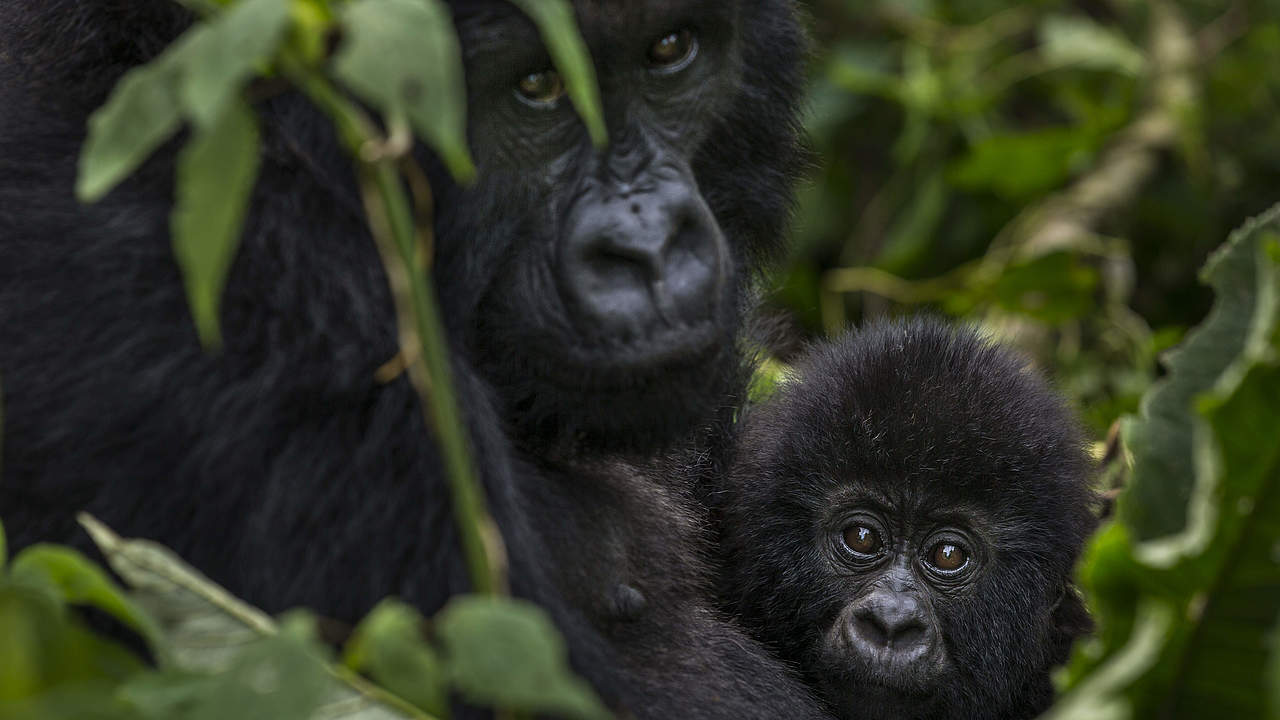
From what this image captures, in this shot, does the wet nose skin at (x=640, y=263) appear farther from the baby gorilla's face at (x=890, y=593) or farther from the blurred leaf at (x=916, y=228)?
the blurred leaf at (x=916, y=228)

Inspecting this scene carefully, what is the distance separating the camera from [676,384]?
172 centimetres

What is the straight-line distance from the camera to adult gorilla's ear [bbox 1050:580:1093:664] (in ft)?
7.64

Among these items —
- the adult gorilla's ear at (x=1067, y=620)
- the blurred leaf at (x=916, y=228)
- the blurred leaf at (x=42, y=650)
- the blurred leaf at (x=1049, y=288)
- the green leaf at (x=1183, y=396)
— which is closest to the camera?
the blurred leaf at (x=42, y=650)

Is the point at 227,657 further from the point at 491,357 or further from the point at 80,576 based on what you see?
the point at 491,357

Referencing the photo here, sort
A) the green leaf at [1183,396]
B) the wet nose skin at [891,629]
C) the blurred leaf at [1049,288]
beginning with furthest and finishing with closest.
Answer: the blurred leaf at [1049,288], the wet nose skin at [891,629], the green leaf at [1183,396]

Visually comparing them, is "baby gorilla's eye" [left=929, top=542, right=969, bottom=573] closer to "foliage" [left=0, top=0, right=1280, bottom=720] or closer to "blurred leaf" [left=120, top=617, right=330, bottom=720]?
"foliage" [left=0, top=0, right=1280, bottom=720]

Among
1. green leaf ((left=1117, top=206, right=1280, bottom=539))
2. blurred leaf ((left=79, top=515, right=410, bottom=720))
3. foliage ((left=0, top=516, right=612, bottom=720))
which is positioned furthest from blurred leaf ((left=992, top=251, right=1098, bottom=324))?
blurred leaf ((left=79, top=515, right=410, bottom=720))

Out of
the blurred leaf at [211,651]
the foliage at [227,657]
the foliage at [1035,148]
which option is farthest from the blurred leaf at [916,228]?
the blurred leaf at [211,651]

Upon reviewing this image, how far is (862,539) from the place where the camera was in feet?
7.97

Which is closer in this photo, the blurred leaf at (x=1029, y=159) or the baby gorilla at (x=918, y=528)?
the baby gorilla at (x=918, y=528)

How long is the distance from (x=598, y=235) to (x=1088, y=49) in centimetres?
315

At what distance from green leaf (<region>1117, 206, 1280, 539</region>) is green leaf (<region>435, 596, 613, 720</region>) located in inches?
23.2

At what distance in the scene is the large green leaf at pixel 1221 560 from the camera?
48.4 inches

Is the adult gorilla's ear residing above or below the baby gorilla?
below
